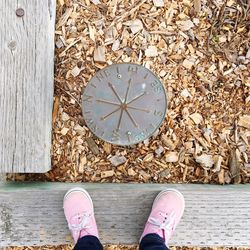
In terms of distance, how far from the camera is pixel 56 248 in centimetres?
228

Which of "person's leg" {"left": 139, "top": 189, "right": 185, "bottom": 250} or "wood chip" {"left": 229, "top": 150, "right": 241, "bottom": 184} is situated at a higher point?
"wood chip" {"left": 229, "top": 150, "right": 241, "bottom": 184}

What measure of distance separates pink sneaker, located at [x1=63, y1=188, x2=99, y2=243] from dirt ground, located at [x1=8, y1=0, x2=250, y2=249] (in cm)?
16

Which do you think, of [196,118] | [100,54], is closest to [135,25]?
[100,54]

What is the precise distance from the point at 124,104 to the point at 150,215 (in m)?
0.53

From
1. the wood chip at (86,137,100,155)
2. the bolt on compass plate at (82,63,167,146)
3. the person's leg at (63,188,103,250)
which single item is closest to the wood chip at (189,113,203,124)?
the bolt on compass plate at (82,63,167,146)

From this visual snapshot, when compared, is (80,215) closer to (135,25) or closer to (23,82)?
(23,82)

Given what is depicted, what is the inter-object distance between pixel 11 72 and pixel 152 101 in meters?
0.66

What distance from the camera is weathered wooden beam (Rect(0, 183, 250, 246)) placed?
80.4 inches

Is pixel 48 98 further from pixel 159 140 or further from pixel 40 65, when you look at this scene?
pixel 159 140

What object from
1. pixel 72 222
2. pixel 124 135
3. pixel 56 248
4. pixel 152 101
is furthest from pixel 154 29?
pixel 56 248

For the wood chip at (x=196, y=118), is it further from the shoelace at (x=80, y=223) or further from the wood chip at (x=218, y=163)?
the shoelace at (x=80, y=223)

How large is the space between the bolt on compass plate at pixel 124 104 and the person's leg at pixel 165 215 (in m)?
0.30

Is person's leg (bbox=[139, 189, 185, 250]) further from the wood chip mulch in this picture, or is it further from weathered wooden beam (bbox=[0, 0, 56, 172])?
weathered wooden beam (bbox=[0, 0, 56, 172])

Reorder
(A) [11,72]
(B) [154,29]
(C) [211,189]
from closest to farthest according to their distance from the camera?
(A) [11,72], (C) [211,189], (B) [154,29]
